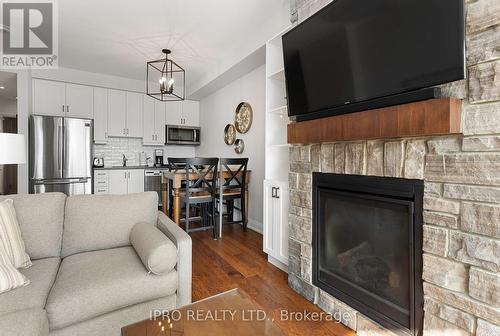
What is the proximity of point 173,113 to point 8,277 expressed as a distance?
4.65 m

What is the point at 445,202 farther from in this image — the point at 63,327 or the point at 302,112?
the point at 63,327

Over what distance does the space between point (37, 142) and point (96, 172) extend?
97 cm

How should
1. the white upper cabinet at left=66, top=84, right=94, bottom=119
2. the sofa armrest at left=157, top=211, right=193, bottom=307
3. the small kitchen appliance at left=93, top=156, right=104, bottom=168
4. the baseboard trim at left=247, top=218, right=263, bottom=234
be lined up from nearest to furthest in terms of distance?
1. the sofa armrest at left=157, top=211, right=193, bottom=307
2. the baseboard trim at left=247, top=218, right=263, bottom=234
3. the white upper cabinet at left=66, top=84, right=94, bottom=119
4. the small kitchen appliance at left=93, top=156, right=104, bottom=168

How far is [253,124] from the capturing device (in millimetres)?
3855

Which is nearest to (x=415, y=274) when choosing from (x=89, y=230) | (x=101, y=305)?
(x=101, y=305)

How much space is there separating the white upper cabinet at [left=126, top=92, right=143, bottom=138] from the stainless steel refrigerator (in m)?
0.94

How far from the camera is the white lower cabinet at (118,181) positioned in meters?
4.57

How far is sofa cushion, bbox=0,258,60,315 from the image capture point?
44.8 inches

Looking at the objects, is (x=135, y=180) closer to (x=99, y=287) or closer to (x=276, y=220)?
(x=276, y=220)

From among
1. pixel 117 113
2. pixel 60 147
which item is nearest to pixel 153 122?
pixel 117 113

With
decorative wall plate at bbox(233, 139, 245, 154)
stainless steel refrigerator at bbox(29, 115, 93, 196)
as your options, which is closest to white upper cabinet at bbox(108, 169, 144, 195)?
stainless steel refrigerator at bbox(29, 115, 93, 196)

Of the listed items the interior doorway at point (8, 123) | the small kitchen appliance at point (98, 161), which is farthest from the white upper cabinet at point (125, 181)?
the interior doorway at point (8, 123)

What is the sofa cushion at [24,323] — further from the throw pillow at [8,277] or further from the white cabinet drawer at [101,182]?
the white cabinet drawer at [101,182]

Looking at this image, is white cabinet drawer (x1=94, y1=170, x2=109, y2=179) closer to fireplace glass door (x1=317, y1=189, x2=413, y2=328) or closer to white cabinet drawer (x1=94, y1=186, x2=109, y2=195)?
white cabinet drawer (x1=94, y1=186, x2=109, y2=195)
